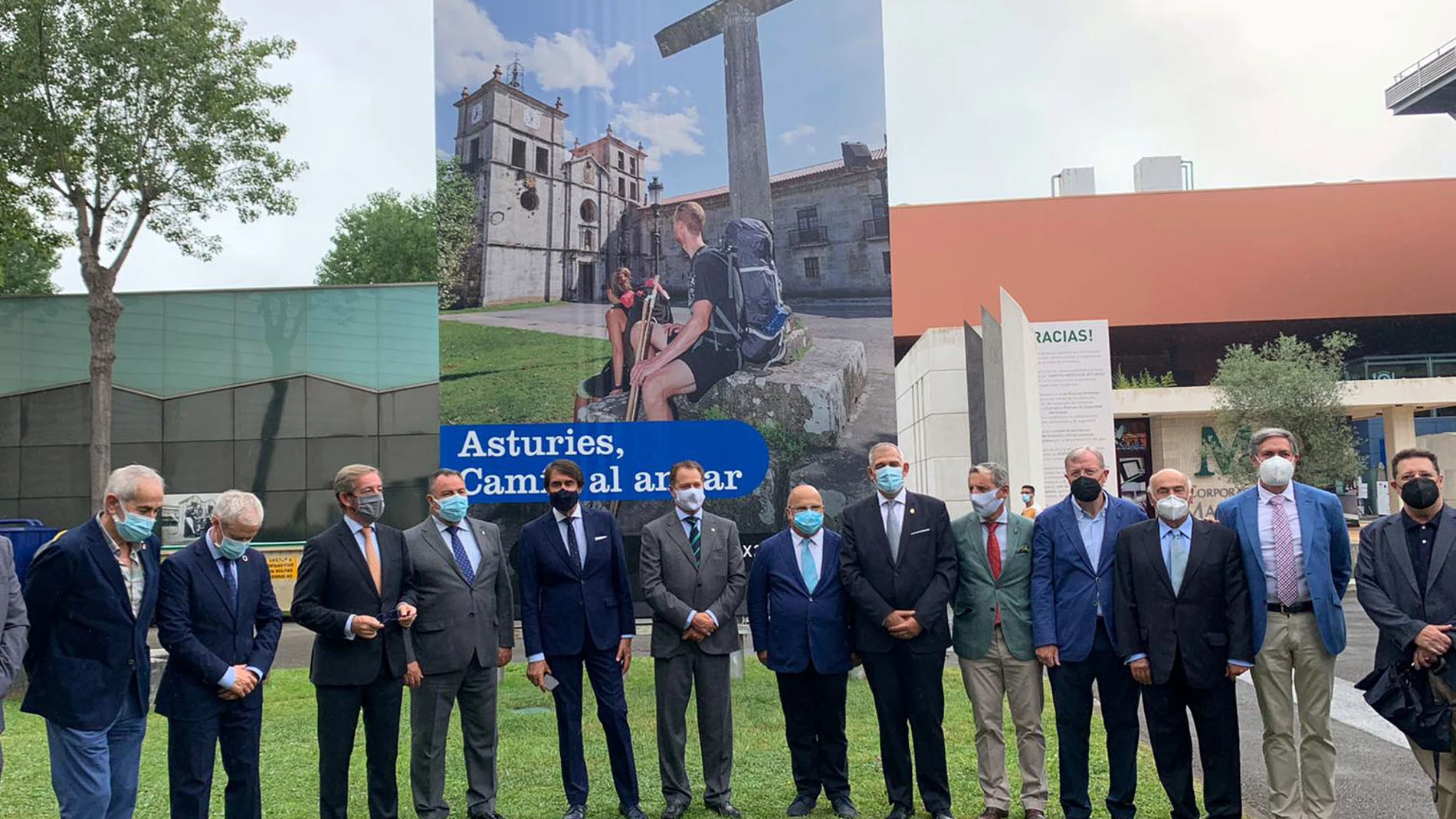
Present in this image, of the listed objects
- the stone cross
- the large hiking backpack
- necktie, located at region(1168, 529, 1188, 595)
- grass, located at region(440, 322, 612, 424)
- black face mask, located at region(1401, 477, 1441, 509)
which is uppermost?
the stone cross

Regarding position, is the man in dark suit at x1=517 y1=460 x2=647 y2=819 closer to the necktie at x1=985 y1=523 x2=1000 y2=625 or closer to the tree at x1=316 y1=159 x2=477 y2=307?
the necktie at x1=985 y1=523 x2=1000 y2=625

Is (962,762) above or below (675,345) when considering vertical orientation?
below

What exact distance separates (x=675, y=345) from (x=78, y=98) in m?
10.3

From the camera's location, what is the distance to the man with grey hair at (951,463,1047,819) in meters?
5.96

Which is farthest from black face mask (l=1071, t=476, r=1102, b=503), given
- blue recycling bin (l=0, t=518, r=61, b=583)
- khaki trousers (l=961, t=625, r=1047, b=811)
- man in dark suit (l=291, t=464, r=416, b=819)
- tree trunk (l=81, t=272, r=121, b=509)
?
tree trunk (l=81, t=272, r=121, b=509)

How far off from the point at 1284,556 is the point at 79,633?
5252 mm

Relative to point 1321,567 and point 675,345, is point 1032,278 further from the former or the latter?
point 1321,567

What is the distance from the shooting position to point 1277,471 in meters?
5.64

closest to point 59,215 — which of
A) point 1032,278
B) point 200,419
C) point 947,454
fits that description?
point 200,419

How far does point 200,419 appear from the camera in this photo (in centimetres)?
2189

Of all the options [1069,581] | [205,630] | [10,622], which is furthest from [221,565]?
[1069,581]

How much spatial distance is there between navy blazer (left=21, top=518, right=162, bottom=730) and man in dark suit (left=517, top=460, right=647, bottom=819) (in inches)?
76.6

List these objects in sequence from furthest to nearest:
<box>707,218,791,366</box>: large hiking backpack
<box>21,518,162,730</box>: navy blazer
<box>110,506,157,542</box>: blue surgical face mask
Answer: <box>707,218,791,366</box>: large hiking backpack → <box>110,506,157,542</box>: blue surgical face mask → <box>21,518,162,730</box>: navy blazer

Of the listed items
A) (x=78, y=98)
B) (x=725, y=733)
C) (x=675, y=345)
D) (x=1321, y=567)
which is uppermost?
(x=78, y=98)
